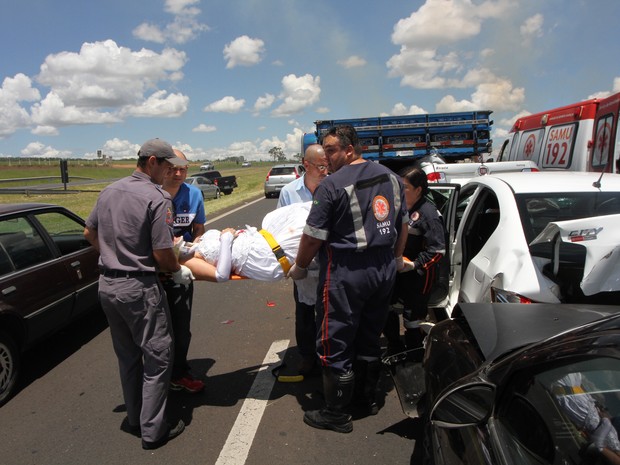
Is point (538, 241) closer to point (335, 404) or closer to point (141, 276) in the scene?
point (335, 404)

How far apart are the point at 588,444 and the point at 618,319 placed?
52 centimetres

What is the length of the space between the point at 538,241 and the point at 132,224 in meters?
2.42

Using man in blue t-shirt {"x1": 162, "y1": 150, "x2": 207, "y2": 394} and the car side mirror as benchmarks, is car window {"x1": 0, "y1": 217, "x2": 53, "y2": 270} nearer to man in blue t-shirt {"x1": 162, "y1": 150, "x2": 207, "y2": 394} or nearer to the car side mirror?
man in blue t-shirt {"x1": 162, "y1": 150, "x2": 207, "y2": 394}

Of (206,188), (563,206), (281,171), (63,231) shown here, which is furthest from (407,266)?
(206,188)

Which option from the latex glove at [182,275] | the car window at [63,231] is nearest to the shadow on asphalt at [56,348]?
the car window at [63,231]

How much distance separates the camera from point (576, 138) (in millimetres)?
7512

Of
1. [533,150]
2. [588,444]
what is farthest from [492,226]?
[533,150]

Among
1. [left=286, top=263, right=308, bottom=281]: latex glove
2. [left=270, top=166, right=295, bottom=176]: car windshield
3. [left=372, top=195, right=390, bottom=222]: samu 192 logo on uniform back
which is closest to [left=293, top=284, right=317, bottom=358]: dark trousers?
[left=286, top=263, right=308, bottom=281]: latex glove

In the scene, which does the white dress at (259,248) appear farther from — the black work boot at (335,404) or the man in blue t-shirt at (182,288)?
→ the black work boot at (335,404)

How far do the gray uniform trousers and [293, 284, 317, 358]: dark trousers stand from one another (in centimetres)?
116

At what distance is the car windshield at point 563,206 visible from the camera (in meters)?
3.39

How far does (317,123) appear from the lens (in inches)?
570

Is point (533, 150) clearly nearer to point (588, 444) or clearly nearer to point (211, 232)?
point (211, 232)

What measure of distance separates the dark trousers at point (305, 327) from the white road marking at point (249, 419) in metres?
0.37
